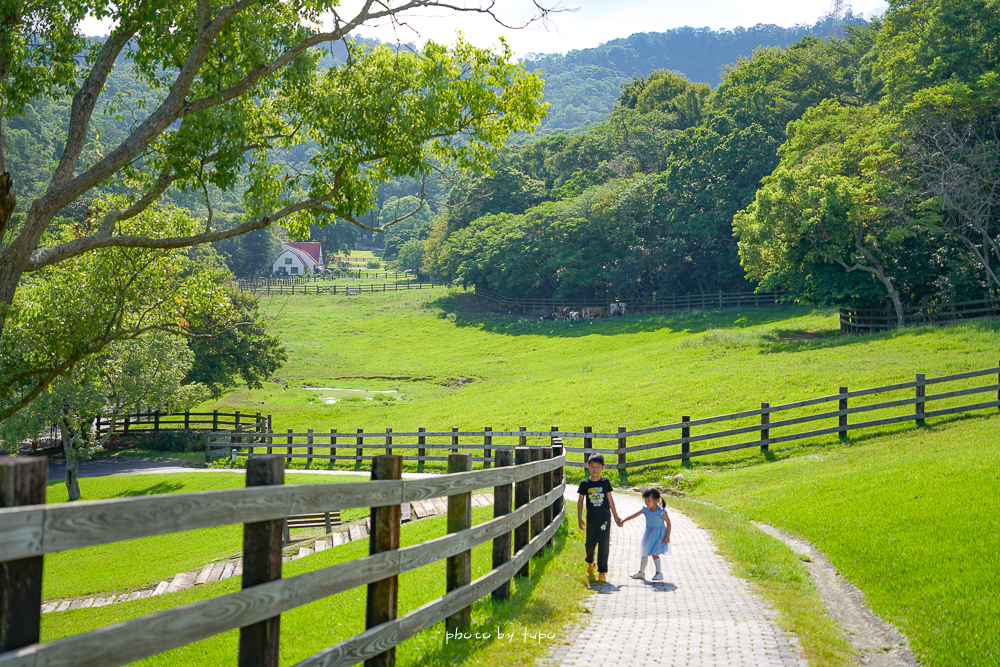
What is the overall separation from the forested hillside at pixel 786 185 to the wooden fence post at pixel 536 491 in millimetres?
5728

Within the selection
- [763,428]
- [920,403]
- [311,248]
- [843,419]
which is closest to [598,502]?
[763,428]

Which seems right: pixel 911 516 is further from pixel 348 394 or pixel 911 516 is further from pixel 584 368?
pixel 348 394

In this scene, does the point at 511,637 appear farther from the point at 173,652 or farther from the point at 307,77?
the point at 307,77

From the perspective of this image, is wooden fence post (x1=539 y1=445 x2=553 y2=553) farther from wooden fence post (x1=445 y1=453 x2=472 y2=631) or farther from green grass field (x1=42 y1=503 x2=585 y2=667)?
wooden fence post (x1=445 y1=453 x2=472 y2=631)

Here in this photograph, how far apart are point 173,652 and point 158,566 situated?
914cm

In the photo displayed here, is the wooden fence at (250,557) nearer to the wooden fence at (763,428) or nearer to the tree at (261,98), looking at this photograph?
the tree at (261,98)

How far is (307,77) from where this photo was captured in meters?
11.8

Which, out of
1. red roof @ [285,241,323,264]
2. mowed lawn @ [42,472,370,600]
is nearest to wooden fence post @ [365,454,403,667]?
mowed lawn @ [42,472,370,600]

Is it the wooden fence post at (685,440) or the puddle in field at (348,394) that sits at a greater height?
the wooden fence post at (685,440)

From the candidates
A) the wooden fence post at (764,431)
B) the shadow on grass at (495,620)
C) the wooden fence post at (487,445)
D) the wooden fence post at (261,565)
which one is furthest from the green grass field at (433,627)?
the wooden fence post at (764,431)

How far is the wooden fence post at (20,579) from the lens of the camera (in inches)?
93.9

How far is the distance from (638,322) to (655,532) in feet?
177

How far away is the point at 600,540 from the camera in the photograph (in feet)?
28.9

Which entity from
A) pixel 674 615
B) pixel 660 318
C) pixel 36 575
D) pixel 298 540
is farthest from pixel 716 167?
pixel 36 575
